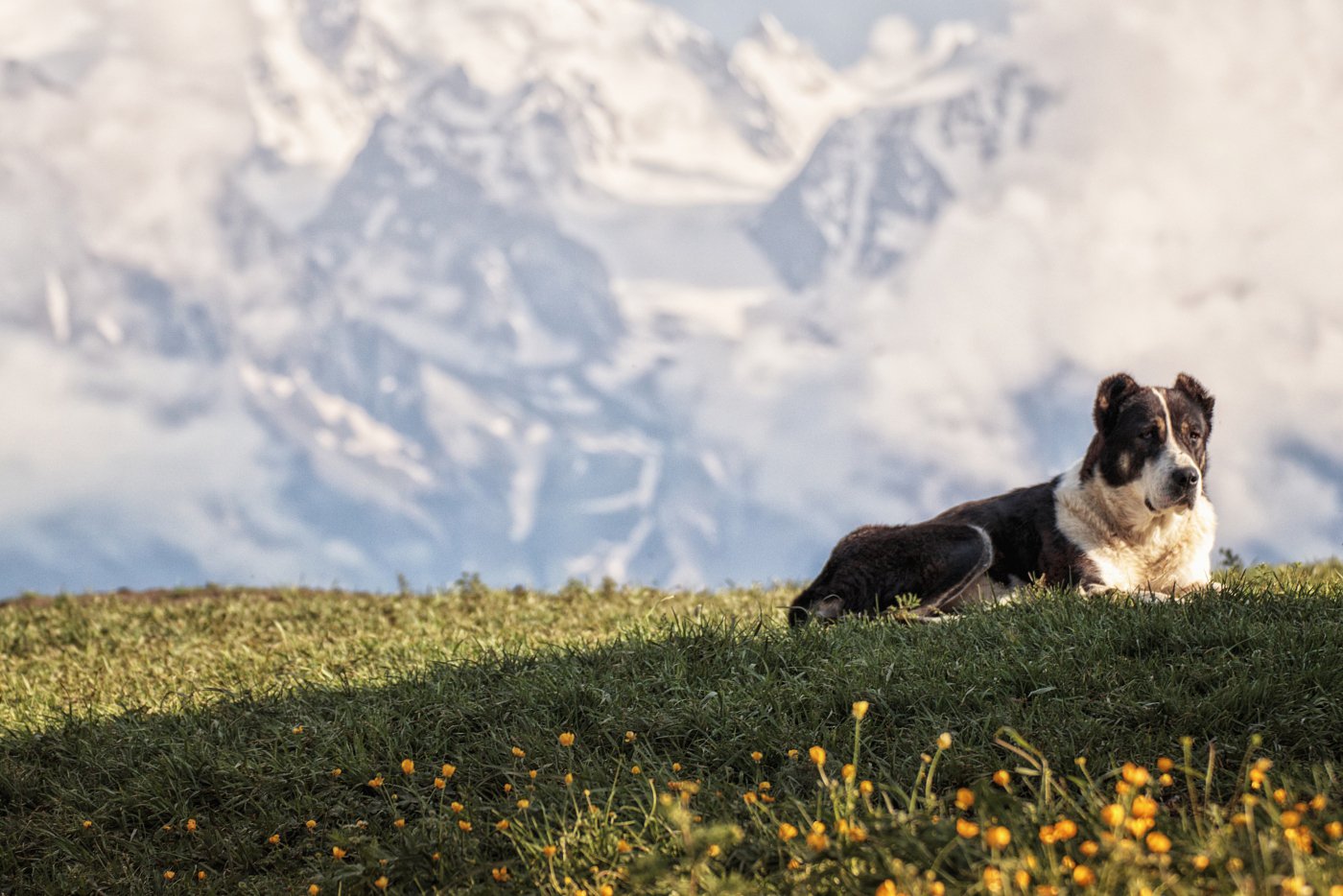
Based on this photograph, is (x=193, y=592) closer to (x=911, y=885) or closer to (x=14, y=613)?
(x=14, y=613)

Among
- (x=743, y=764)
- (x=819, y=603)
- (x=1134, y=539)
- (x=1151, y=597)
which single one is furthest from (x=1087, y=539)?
(x=743, y=764)

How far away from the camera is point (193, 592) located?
13.3m

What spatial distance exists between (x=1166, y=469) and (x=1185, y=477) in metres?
0.11

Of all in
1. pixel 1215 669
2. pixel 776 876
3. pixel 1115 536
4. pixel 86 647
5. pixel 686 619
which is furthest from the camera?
pixel 86 647

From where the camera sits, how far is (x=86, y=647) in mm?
10148

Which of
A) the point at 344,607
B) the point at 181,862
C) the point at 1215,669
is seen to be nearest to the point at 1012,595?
the point at 1215,669

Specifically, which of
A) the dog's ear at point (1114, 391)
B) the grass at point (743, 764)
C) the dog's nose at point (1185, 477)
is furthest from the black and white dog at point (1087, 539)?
the grass at point (743, 764)

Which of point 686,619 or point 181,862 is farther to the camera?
point 686,619

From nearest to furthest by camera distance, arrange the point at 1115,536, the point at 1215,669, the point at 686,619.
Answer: the point at 1215,669, the point at 686,619, the point at 1115,536

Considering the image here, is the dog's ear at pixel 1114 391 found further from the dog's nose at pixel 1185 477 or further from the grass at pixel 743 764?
the grass at pixel 743 764

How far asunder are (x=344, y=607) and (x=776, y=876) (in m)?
8.20

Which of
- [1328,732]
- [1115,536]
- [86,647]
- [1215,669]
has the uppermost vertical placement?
[86,647]

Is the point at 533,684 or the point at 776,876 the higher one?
the point at 533,684

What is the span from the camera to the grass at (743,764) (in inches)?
149
